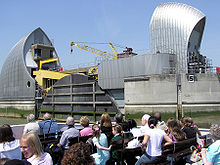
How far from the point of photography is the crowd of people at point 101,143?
2.33 meters

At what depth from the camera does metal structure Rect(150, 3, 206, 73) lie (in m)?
20.6

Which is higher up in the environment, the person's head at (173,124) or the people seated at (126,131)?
the person's head at (173,124)

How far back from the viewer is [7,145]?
350 centimetres

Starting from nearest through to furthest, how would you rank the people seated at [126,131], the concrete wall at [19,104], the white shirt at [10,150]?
the white shirt at [10,150]
the people seated at [126,131]
the concrete wall at [19,104]

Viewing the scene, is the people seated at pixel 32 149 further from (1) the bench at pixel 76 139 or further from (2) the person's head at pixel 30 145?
(1) the bench at pixel 76 139

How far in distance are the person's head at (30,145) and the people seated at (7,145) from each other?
704mm

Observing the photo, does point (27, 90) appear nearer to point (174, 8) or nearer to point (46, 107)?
point (46, 107)

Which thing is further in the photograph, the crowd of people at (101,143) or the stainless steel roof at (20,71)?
the stainless steel roof at (20,71)

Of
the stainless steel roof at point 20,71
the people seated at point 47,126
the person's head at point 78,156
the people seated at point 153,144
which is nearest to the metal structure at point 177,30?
the people seated at point 47,126

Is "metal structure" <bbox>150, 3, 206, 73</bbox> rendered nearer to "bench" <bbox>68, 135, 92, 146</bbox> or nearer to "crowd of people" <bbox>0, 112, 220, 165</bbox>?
"crowd of people" <bbox>0, 112, 220, 165</bbox>

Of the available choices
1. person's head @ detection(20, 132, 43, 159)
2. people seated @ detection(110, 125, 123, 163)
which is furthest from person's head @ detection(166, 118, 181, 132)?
person's head @ detection(20, 132, 43, 159)

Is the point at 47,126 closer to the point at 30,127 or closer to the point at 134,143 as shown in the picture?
the point at 30,127

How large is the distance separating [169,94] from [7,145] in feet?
49.5

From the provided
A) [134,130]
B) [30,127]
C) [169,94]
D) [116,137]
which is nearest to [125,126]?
[134,130]
